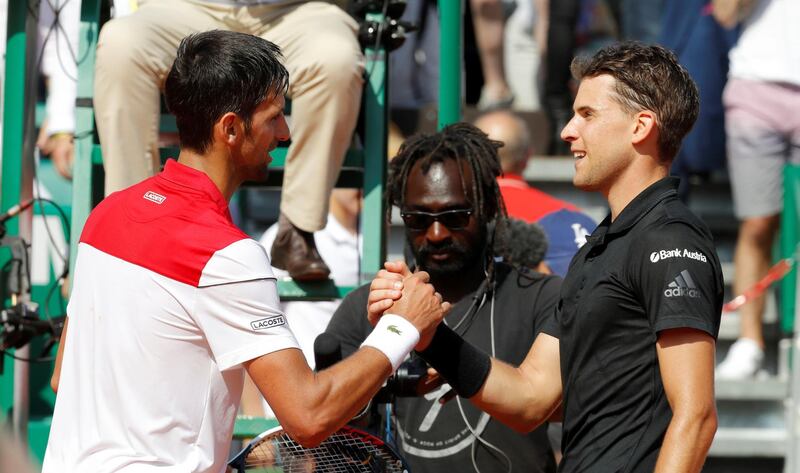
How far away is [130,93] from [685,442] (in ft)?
7.89

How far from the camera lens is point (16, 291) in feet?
15.5

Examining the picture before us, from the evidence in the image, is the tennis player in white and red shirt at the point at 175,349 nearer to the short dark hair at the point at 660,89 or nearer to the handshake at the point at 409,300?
the handshake at the point at 409,300

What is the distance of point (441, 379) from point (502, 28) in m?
4.37

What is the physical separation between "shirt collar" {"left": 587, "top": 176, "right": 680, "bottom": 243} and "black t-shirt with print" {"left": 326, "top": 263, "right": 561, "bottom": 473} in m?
0.80

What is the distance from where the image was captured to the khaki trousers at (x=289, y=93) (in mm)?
4270

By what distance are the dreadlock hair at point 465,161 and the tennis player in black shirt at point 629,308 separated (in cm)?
83

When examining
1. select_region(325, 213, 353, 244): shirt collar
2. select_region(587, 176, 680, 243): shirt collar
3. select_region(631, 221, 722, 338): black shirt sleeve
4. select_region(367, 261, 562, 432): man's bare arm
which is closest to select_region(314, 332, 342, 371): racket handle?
select_region(367, 261, 562, 432): man's bare arm

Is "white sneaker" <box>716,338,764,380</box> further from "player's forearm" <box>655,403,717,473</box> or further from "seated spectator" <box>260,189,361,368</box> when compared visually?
"player's forearm" <box>655,403,717,473</box>

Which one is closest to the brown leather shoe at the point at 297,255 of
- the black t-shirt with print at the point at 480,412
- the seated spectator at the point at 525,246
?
the black t-shirt with print at the point at 480,412

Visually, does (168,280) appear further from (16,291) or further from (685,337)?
(16,291)

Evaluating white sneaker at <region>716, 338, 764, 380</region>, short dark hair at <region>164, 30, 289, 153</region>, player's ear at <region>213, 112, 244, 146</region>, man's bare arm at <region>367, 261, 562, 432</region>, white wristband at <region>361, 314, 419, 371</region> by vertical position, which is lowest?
white sneaker at <region>716, 338, 764, 380</region>

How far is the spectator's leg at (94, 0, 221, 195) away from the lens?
4242 millimetres

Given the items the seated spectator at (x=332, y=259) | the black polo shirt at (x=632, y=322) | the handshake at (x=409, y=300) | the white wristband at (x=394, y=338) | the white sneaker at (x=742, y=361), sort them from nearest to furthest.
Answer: the black polo shirt at (x=632, y=322) < the white wristband at (x=394, y=338) < the handshake at (x=409, y=300) < the seated spectator at (x=332, y=259) < the white sneaker at (x=742, y=361)

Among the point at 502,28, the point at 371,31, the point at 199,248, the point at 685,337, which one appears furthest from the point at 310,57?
the point at 502,28
